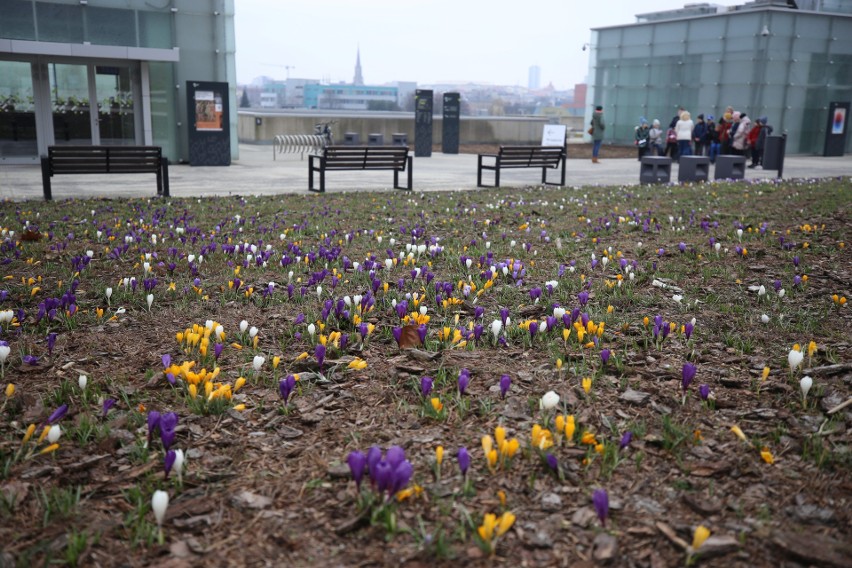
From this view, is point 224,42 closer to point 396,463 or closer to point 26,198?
point 26,198

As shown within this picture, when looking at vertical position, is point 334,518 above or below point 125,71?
below

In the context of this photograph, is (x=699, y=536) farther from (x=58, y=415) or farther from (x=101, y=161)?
(x=101, y=161)

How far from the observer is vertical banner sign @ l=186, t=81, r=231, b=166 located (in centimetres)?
2125

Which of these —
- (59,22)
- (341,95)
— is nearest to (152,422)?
(59,22)

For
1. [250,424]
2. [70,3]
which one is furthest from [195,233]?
[70,3]

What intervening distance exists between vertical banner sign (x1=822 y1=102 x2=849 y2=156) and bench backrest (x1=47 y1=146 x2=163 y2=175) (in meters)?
27.7

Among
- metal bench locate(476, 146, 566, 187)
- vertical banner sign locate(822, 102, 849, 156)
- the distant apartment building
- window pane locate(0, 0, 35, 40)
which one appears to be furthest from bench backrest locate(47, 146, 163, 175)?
the distant apartment building

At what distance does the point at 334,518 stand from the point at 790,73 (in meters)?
34.9

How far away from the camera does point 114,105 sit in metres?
21.4

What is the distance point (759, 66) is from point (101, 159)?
92.7ft

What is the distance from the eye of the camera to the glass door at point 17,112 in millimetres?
19828

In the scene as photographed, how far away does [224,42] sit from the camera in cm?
2264

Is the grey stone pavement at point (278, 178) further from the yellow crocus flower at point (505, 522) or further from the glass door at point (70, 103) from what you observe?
the yellow crocus flower at point (505, 522)

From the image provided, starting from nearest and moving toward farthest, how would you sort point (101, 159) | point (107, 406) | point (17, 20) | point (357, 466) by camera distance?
point (357, 466) → point (107, 406) → point (101, 159) → point (17, 20)
